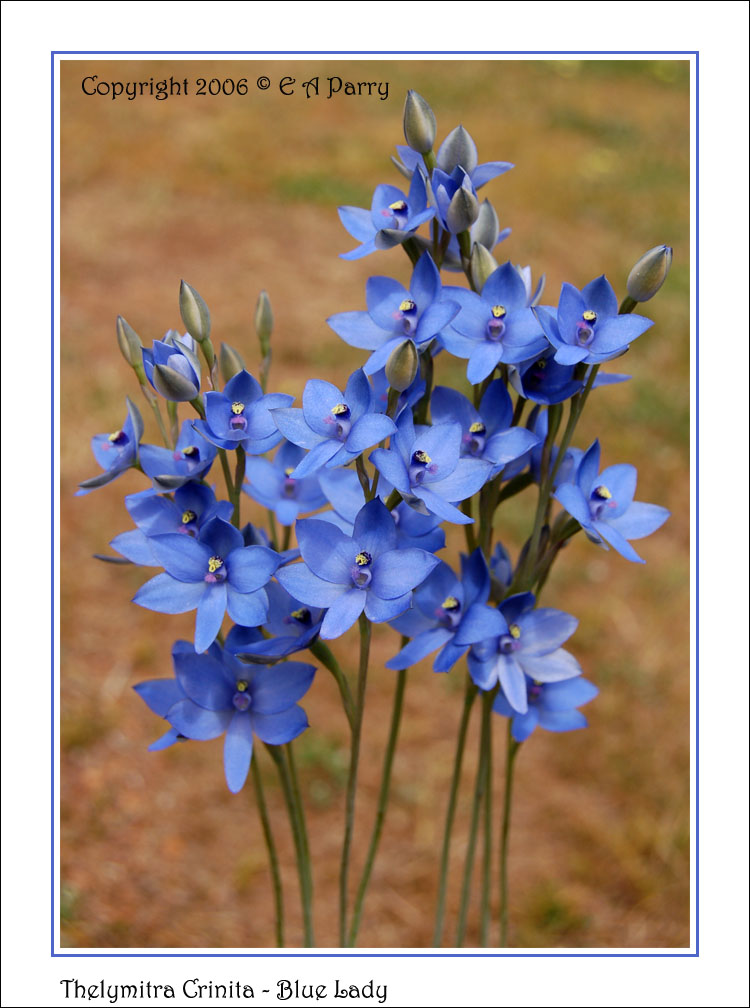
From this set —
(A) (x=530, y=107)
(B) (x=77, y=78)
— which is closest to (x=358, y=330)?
(B) (x=77, y=78)

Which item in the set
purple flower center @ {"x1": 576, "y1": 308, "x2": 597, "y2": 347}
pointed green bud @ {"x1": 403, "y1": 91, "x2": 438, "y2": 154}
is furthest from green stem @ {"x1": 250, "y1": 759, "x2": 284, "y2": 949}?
pointed green bud @ {"x1": 403, "y1": 91, "x2": 438, "y2": 154}

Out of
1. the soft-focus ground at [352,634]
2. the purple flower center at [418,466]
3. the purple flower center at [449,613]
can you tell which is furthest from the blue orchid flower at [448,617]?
the soft-focus ground at [352,634]

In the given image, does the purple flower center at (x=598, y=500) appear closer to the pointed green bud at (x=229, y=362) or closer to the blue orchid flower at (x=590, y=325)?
the blue orchid flower at (x=590, y=325)

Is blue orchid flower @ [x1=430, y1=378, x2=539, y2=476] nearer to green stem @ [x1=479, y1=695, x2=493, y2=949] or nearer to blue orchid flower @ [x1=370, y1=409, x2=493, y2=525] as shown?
blue orchid flower @ [x1=370, y1=409, x2=493, y2=525]

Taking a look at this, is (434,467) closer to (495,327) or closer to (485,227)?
(495,327)

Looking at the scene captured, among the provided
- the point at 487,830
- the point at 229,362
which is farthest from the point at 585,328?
the point at 487,830

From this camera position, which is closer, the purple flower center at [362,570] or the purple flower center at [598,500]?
the purple flower center at [362,570]
